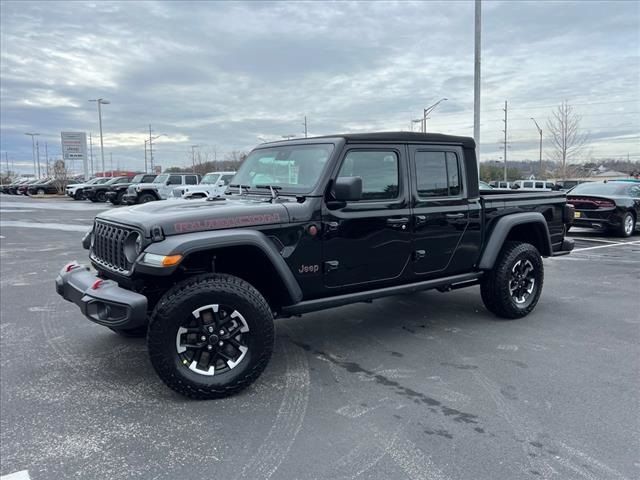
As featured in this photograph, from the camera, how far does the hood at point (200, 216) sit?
3629mm

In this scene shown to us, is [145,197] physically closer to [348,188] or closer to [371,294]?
[371,294]

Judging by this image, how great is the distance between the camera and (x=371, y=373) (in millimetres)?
4156

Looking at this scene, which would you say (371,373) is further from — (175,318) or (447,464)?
(175,318)

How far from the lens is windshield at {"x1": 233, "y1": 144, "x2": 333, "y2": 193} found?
438cm

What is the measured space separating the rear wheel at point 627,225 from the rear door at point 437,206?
996 cm

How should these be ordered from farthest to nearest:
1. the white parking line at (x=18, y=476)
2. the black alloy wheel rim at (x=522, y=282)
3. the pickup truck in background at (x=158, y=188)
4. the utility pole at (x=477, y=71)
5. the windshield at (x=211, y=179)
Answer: the pickup truck in background at (x=158, y=188) → the windshield at (x=211, y=179) → the utility pole at (x=477, y=71) → the black alloy wheel rim at (x=522, y=282) → the white parking line at (x=18, y=476)

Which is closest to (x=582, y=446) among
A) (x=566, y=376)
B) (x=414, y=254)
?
(x=566, y=376)

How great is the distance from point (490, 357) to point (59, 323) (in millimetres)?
4462

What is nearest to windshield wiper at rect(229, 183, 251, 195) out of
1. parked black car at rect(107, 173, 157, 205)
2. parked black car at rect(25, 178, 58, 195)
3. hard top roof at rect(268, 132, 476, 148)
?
hard top roof at rect(268, 132, 476, 148)

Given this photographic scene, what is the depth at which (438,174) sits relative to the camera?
5.07 metres

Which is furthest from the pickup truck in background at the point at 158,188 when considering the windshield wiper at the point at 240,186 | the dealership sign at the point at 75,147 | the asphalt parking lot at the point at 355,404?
the dealership sign at the point at 75,147

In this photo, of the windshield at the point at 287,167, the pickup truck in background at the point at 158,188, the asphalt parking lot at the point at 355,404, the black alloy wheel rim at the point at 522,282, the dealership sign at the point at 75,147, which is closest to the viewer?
Answer: the asphalt parking lot at the point at 355,404

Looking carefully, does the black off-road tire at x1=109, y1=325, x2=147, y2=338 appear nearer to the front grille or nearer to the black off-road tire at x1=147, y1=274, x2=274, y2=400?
the front grille

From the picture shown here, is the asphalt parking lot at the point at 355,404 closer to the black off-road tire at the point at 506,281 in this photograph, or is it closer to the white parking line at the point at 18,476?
the white parking line at the point at 18,476
